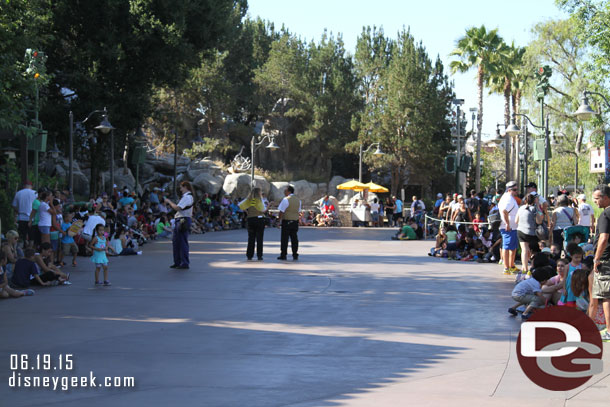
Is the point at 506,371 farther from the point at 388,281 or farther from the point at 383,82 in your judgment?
the point at 383,82

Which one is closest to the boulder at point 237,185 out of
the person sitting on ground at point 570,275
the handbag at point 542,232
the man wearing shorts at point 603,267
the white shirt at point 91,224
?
the white shirt at point 91,224

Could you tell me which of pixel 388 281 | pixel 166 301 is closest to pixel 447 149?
pixel 388 281

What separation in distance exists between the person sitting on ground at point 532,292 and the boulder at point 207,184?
35835 millimetres

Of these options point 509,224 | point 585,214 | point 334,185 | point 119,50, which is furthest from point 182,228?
point 334,185

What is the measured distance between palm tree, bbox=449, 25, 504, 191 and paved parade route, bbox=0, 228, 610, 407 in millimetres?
35636

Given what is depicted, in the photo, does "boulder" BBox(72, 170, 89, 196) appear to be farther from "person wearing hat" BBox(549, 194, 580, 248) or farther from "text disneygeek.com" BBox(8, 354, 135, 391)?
"text disneygeek.com" BBox(8, 354, 135, 391)

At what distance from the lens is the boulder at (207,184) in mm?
45344

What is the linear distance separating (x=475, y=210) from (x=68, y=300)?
14387 millimetres

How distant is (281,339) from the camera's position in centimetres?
838

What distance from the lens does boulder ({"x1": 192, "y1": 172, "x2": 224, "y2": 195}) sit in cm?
4534

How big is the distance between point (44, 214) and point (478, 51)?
1510 inches

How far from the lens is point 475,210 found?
2283 cm

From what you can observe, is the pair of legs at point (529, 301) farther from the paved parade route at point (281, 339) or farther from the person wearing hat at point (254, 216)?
the person wearing hat at point (254, 216)

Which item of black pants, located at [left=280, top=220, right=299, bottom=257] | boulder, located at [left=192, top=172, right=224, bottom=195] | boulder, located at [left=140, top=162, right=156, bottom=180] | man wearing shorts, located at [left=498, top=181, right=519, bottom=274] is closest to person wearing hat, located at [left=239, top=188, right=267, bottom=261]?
black pants, located at [left=280, top=220, right=299, bottom=257]
